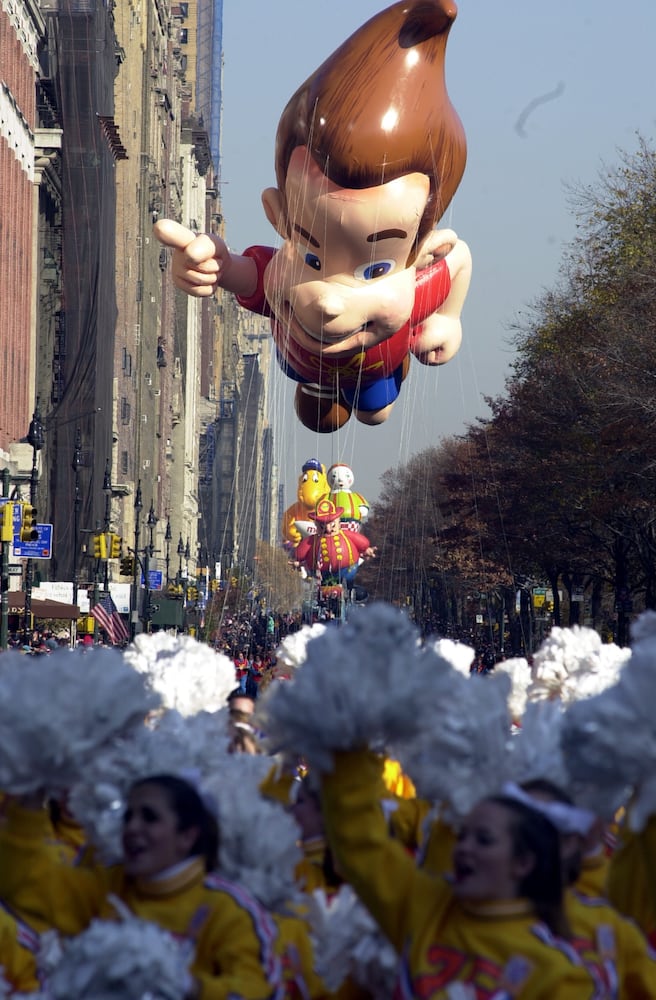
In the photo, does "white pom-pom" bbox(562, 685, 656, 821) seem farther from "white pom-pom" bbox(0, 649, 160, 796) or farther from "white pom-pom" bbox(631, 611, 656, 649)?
"white pom-pom" bbox(0, 649, 160, 796)

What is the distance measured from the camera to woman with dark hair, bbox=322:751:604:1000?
3.79 m

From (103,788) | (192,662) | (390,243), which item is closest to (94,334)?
(390,243)

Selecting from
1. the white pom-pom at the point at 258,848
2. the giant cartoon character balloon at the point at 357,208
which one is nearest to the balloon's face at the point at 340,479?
the giant cartoon character balloon at the point at 357,208

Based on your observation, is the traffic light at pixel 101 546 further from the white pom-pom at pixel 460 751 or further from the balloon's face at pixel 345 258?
the white pom-pom at pixel 460 751

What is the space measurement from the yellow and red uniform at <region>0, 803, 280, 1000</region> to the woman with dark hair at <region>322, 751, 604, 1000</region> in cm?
38

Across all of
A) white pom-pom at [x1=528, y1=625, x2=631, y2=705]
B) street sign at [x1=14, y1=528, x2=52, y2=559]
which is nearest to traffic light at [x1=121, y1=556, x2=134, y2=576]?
street sign at [x1=14, y1=528, x2=52, y2=559]

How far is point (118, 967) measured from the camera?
3.64 metres

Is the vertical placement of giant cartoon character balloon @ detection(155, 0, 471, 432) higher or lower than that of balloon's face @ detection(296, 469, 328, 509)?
lower

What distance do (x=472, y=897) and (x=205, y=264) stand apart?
13246mm

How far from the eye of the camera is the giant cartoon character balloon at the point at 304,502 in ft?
187

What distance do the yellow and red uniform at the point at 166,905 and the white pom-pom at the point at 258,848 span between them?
333 millimetres

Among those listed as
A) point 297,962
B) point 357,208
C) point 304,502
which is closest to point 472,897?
point 297,962

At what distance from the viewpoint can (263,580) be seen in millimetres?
140625

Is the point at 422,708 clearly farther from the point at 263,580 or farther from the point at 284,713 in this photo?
the point at 263,580
